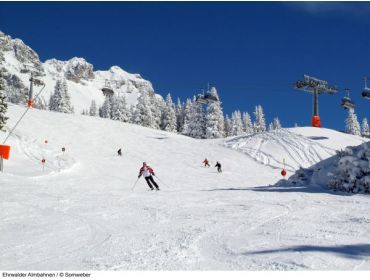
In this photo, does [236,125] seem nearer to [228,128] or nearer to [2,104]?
[228,128]

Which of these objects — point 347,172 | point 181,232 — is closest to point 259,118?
point 347,172

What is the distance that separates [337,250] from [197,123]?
2938 inches

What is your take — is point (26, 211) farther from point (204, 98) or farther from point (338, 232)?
point (204, 98)

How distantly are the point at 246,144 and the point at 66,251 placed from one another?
45.4 m

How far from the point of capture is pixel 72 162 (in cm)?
3469

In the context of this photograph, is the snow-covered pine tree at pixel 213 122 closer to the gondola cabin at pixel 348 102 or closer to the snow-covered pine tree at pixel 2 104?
the gondola cabin at pixel 348 102

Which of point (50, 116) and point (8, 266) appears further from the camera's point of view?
point (50, 116)

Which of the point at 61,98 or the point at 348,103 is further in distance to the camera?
the point at 61,98

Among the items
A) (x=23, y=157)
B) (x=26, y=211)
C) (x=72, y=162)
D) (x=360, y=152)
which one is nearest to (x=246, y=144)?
(x=72, y=162)

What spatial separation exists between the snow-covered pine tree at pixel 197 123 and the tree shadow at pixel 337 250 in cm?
7336

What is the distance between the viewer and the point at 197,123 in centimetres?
8056

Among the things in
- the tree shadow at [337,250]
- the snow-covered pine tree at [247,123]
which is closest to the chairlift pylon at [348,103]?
the tree shadow at [337,250]

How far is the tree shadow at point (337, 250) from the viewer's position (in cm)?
586

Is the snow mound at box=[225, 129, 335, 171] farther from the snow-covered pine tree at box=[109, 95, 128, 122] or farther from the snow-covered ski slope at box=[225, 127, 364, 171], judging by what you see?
the snow-covered pine tree at box=[109, 95, 128, 122]
